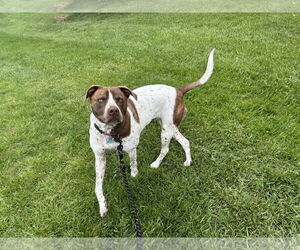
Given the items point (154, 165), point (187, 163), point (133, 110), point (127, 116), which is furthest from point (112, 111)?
point (187, 163)

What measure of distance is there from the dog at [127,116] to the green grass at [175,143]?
13.8 inches

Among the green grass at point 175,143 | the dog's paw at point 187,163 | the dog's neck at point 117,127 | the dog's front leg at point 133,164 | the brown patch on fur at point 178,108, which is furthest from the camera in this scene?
the dog's paw at point 187,163

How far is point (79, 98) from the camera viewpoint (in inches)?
209

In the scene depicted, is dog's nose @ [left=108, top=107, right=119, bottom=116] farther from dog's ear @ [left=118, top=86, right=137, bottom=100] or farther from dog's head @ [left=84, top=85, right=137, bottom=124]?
dog's ear @ [left=118, top=86, right=137, bottom=100]

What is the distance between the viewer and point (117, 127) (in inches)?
102

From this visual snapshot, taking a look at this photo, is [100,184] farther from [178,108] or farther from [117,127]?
[178,108]

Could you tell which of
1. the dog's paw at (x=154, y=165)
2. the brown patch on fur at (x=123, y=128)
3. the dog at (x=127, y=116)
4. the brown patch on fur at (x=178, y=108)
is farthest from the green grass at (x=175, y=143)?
the brown patch on fur at (x=123, y=128)

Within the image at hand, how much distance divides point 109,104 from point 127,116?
407 millimetres

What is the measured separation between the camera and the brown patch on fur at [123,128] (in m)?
2.61

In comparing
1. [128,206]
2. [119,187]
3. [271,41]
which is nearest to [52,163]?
[119,187]

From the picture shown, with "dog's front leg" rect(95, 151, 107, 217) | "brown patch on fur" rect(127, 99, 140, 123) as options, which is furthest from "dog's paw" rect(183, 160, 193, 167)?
"dog's front leg" rect(95, 151, 107, 217)

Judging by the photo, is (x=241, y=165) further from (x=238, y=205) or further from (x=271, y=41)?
(x=271, y=41)

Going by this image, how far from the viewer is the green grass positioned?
276 cm

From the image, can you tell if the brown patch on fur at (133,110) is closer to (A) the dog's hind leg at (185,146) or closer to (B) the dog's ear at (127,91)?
(B) the dog's ear at (127,91)
